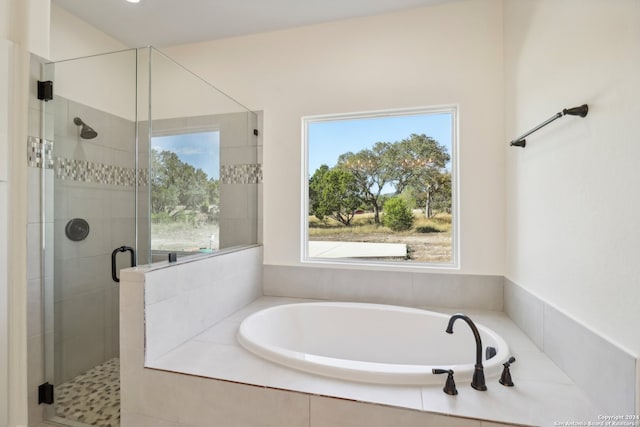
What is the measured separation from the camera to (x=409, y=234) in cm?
262

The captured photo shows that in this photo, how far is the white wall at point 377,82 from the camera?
7.68 ft

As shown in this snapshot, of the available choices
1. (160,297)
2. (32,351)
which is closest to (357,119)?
(160,297)

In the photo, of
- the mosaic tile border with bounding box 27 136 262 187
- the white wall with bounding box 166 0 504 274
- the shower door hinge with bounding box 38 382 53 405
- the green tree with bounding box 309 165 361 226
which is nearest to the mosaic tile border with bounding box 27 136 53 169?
the mosaic tile border with bounding box 27 136 262 187

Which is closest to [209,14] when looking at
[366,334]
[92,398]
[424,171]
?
[424,171]

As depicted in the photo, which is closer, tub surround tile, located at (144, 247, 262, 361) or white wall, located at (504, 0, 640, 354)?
white wall, located at (504, 0, 640, 354)

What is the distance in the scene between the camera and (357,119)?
8.84 ft

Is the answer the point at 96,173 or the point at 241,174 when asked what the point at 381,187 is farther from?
the point at 96,173

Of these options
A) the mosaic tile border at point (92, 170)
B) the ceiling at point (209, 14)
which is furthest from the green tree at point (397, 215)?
the ceiling at point (209, 14)

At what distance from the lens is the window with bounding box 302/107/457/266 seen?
99.9 inches

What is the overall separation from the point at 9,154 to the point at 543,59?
9.90 ft

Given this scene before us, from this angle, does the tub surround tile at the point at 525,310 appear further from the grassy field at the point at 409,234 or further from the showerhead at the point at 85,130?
the showerhead at the point at 85,130

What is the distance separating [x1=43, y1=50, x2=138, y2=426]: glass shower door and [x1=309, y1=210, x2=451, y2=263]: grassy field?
1.47 metres

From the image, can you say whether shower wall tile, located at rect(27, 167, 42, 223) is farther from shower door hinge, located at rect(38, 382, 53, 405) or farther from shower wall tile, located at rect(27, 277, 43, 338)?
shower door hinge, located at rect(38, 382, 53, 405)

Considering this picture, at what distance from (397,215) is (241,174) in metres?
1.40
